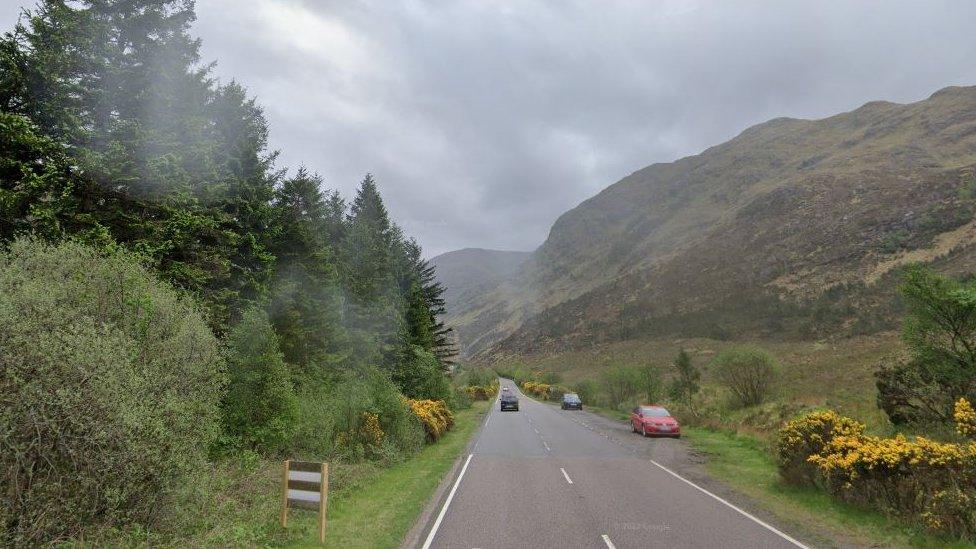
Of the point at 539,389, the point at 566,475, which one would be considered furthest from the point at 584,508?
the point at 539,389

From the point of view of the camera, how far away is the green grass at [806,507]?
882 cm

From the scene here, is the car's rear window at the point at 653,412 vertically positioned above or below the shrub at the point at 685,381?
below

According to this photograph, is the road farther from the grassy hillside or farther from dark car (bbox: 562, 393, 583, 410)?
dark car (bbox: 562, 393, 583, 410)

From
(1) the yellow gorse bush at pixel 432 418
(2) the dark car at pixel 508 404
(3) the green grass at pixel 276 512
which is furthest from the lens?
(2) the dark car at pixel 508 404

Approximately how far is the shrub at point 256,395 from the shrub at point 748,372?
28315 millimetres

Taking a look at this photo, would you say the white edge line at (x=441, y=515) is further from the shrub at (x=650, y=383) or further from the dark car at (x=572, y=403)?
the dark car at (x=572, y=403)

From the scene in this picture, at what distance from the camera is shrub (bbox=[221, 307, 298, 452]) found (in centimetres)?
1263

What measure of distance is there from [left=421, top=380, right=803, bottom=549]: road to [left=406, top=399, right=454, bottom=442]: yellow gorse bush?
3.57m

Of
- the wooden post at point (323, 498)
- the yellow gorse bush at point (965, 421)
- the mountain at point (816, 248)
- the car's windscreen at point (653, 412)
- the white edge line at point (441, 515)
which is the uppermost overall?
the mountain at point (816, 248)

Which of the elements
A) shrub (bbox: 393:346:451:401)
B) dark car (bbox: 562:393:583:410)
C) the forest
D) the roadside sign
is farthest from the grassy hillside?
the roadside sign

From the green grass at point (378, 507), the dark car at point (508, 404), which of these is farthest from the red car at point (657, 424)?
the dark car at point (508, 404)

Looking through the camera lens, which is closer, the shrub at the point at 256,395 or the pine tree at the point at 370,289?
the shrub at the point at 256,395

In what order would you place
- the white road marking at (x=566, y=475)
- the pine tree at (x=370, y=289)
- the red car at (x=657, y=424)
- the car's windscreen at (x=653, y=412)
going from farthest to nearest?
the pine tree at (x=370, y=289) < the car's windscreen at (x=653, y=412) < the red car at (x=657, y=424) < the white road marking at (x=566, y=475)

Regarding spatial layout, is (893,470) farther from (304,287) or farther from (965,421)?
(304,287)
